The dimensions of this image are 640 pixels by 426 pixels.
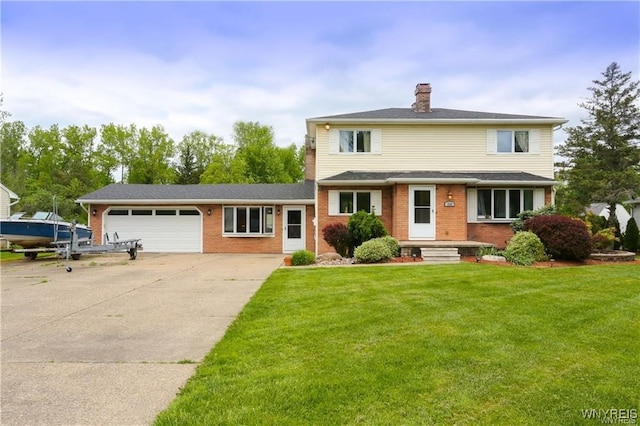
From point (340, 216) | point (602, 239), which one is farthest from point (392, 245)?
point (602, 239)

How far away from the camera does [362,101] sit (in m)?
32.9

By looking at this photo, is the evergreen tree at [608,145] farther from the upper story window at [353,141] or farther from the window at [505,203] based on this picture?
the upper story window at [353,141]

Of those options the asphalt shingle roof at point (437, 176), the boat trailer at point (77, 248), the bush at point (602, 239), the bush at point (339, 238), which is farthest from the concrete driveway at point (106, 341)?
the bush at point (602, 239)

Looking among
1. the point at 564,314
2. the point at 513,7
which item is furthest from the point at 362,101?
the point at 564,314

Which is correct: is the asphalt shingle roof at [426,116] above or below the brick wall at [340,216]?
above

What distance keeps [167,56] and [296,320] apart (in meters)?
14.8

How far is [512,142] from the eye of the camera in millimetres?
18172

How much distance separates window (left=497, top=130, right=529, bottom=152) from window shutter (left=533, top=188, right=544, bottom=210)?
209cm

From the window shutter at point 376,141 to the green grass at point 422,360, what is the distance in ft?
36.6

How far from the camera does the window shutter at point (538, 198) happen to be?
1714cm

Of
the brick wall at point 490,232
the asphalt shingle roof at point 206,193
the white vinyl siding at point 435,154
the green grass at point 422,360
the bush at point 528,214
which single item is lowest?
the green grass at point 422,360

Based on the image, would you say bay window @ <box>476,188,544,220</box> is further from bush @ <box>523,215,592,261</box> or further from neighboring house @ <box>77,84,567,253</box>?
bush @ <box>523,215,592,261</box>

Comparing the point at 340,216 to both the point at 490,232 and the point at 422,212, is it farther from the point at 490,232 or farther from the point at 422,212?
the point at 490,232

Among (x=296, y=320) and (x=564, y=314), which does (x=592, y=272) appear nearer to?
(x=564, y=314)
